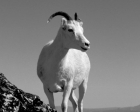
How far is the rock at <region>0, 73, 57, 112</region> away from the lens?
200cm

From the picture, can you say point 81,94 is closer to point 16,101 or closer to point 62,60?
point 62,60

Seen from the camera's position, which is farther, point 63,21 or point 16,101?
point 63,21

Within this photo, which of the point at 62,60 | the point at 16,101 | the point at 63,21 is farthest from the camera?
the point at 62,60

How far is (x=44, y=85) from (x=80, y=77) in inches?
74.9

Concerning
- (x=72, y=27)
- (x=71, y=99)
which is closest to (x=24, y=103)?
(x=72, y=27)

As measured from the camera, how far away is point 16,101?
2.05 m

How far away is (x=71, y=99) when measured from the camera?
12.5 m

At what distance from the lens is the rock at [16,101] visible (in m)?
2.00

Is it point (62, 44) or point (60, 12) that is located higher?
point (60, 12)

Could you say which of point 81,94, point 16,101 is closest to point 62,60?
point 81,94

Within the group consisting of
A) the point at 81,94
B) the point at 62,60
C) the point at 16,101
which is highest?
the point at 16,101

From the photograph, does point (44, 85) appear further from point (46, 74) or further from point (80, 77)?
point (80, 77)

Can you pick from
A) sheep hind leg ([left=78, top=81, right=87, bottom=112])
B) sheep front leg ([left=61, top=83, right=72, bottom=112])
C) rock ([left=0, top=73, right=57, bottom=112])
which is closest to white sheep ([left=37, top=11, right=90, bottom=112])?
sheep front leg ([left=61, top=83, right=72, bottom=112])

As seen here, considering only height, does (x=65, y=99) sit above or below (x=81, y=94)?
above
